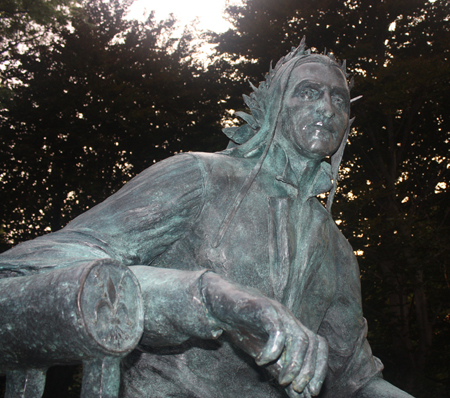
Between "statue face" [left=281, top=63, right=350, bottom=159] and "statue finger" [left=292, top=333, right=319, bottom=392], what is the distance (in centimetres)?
110

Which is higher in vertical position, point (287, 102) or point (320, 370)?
point (287, 102)

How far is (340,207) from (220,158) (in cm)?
715

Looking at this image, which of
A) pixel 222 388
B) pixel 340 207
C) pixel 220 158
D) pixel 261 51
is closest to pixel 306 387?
pixel 222 388

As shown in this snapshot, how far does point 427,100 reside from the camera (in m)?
10.0

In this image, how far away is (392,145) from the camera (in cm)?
1022

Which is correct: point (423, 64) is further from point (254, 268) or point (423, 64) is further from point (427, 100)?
point (254, 268)

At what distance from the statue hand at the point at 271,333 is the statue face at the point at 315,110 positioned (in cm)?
108

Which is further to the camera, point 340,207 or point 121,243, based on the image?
point 340,207

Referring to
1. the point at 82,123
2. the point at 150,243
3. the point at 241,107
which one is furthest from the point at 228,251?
the point at 82,123

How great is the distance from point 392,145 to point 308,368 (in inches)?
377

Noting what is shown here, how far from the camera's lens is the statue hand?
1270mm

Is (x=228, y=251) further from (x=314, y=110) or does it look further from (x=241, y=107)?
(x=241, y=107)

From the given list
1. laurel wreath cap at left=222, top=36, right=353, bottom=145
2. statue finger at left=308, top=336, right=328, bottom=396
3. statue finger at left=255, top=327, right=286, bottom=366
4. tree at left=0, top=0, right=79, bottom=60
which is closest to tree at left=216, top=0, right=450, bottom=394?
tree at left=0, top=0, right=79, bottom=60

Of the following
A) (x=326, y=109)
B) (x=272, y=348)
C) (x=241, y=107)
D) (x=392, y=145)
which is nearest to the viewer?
(x=272, y=348)
